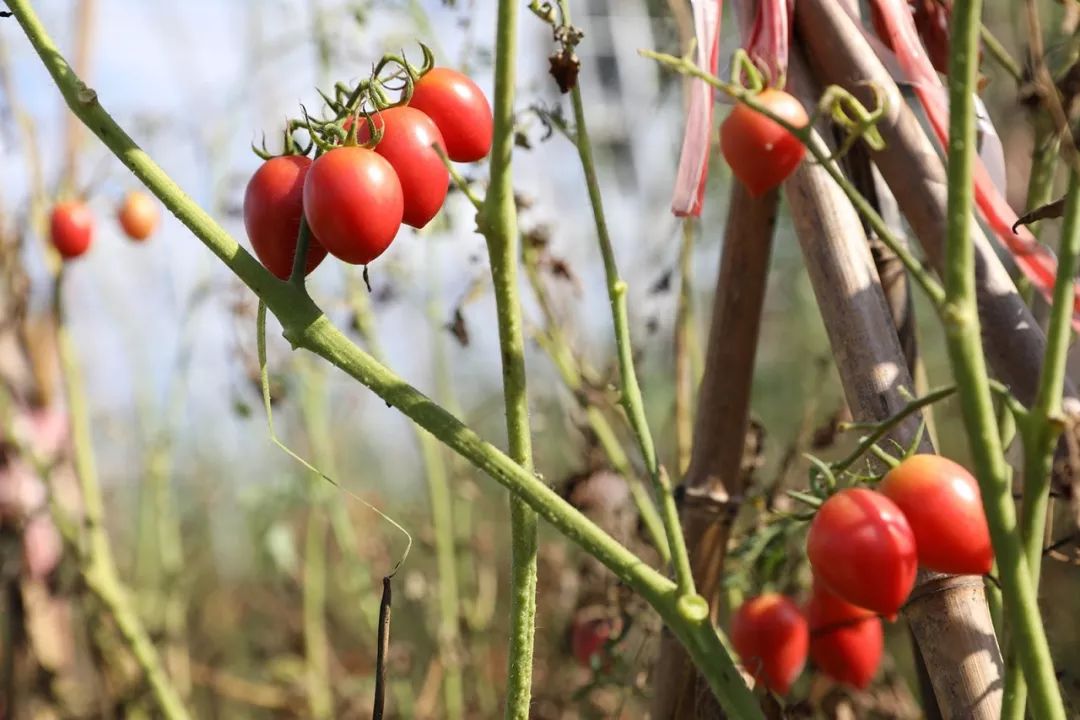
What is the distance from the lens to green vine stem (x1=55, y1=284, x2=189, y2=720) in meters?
1.28

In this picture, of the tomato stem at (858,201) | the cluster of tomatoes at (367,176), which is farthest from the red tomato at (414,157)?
the tomato stem at (858,201)

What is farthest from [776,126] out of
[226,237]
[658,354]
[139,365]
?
[658,354]

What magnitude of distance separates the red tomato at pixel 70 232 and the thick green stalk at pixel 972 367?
4.07 feet

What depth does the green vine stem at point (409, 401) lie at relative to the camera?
511mm

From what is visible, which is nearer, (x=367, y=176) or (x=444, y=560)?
(x=367, y=176)

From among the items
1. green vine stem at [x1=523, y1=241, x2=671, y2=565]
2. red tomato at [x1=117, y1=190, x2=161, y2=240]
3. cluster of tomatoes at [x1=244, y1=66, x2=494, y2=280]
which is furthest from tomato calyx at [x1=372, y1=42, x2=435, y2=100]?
red tomato at [x1=117, y1=190, x2=161, y2=240]

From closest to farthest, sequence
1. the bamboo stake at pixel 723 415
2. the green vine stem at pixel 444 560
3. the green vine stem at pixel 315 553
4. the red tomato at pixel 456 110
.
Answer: the red tomato at pixel 456 110 → the bamboo stake at pixel 723 415 → the green vine stem at pixel 444 560 → the green vine stem at pixel 315 553

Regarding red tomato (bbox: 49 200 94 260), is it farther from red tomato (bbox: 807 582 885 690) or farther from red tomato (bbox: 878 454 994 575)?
red tomato (bbox: 878 454 994 575)

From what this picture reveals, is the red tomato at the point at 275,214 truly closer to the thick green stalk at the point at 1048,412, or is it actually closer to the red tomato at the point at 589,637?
the thick green stalk at the point at 1048,412

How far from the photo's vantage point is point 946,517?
0.49 m

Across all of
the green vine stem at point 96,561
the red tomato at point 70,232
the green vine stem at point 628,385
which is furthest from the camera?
the red tomato at point 70,232

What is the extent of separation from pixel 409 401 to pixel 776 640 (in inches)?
20.6

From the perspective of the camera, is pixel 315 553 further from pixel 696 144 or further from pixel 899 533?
pixel 899 533

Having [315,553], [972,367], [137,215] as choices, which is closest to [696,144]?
[972,367]
